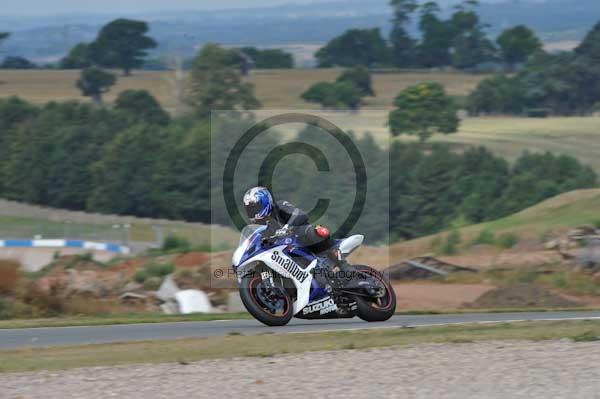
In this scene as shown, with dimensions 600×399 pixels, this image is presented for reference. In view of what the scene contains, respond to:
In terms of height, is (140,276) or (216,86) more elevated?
(216,86)

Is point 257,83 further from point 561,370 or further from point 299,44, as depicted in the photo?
point 561,370

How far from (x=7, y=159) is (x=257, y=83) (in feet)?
96.7

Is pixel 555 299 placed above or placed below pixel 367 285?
below

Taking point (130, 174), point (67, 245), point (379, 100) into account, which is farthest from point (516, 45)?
point (67, 245)

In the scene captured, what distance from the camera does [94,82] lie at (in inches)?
4119

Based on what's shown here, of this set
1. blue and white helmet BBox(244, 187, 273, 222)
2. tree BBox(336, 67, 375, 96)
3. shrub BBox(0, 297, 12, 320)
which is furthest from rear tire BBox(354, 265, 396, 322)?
tree BBox(336, 67, 375, 96)

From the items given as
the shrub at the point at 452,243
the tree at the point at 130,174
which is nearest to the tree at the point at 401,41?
the tree at the point at 130,174

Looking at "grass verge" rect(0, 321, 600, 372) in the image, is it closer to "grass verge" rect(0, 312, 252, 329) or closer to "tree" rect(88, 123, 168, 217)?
"grass verge" rect(0, 312, 252, 329)

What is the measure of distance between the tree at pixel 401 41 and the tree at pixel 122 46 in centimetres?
2670

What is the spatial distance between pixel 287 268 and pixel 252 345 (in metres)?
1.47

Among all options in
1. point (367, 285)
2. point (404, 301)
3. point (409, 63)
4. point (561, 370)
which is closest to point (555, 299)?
point (404, 301)

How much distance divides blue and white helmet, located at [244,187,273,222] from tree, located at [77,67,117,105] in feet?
291

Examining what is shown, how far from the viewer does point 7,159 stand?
77.4m

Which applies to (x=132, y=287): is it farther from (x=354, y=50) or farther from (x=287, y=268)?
(x=354, y=50)
